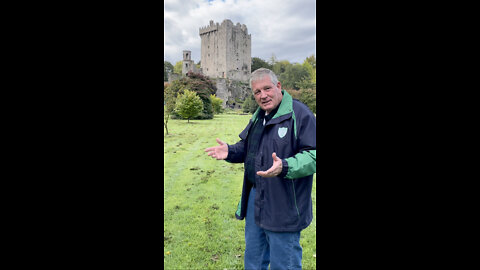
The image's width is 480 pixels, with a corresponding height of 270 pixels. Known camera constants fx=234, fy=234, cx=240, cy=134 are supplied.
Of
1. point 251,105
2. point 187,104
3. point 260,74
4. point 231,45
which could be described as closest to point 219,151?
point 260,74

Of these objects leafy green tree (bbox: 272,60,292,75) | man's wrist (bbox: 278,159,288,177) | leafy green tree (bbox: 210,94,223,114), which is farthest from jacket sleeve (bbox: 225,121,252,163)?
leafy green tree (bbox: 210,94,223,114)

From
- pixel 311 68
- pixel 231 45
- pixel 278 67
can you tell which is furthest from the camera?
pixel 231 45

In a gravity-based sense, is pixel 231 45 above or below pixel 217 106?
above

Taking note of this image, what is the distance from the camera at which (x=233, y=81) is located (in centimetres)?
1819

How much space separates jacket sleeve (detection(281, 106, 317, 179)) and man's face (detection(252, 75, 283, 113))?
238 mm

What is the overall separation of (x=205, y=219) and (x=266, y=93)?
275cm

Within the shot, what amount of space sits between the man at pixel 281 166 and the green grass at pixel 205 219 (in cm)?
106

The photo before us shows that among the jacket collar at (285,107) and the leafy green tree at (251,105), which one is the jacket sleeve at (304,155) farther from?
the leafy green tree at (251,105)

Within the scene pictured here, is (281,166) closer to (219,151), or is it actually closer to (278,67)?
(219,151)

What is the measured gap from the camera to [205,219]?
3.81m

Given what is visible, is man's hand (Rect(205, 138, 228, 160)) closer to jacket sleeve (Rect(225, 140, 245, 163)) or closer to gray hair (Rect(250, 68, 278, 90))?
jacket sleeve (Rect(225, 140, 245, 163))

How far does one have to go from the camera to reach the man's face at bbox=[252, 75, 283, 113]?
1.76 meters

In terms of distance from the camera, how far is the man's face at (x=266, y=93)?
176 cm

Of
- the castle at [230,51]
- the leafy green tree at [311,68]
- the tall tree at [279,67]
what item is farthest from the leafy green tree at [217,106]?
the leafy green tree at [311,68]
